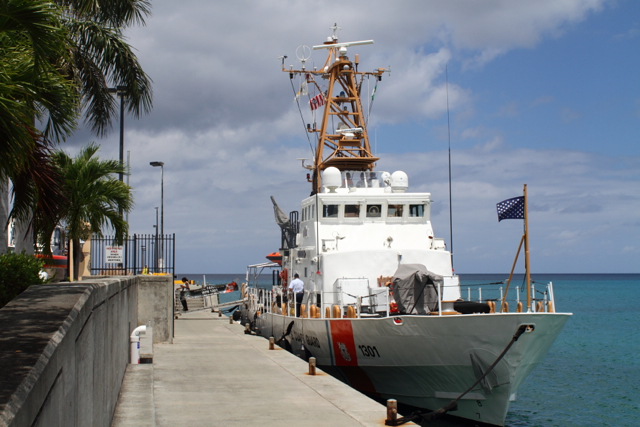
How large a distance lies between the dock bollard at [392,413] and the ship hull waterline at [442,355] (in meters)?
4.38

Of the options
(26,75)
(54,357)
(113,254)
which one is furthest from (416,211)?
(54,357)

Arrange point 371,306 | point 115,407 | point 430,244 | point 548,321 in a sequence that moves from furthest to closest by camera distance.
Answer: point 430,244 → point 371,306 → point 548,321 → point 115,407

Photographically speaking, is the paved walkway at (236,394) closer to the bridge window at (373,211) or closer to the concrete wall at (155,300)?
the concrete wall at (155,300)

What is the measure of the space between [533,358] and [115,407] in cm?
875

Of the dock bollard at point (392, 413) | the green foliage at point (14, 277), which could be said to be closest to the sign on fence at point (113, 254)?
the green foliage at point (14, 277)

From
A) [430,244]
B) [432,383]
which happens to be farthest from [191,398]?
[430,244]

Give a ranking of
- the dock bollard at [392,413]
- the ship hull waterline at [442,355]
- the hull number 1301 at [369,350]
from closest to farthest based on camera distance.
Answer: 1. the dock bollard at [392,413]
2. the ship hull waterline at [442,355]
3. the hull number 1301 at [369,350]

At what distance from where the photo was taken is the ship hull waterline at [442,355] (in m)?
12.9

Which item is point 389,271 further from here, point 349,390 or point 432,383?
point 349,390

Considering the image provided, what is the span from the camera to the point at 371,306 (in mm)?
15836

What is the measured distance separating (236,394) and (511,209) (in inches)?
301

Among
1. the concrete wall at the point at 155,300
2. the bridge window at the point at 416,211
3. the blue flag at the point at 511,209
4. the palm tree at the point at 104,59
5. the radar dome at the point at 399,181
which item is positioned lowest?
the concrete wall at the point at 155,300

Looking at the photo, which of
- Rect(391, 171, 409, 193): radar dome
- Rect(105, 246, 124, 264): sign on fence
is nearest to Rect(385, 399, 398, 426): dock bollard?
Rect(391, 171, 409, 193): radar dome

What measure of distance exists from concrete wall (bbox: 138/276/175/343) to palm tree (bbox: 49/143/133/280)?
1.71m
